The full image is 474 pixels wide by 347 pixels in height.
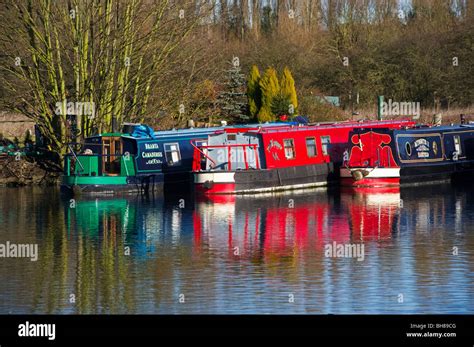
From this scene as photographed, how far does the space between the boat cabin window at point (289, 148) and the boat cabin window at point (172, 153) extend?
392 centimetres

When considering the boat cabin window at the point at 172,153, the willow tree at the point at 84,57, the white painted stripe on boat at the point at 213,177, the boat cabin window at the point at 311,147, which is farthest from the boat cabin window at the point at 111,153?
the boat cabin window at the point at 311,147

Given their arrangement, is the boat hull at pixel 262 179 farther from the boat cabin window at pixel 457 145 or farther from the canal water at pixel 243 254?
the boat cabin window at pixel 457 145

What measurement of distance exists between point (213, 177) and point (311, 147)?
203 inches

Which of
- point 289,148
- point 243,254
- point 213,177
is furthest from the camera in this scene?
point 289,148

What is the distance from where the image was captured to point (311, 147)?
40.9 meters

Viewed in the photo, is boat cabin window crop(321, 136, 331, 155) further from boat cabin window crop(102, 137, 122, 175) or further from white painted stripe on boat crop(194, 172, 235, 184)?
boat cabin window crop(102, 137, 122, 175)

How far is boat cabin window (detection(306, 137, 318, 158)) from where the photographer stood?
40747mm

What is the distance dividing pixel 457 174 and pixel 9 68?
58.4ft

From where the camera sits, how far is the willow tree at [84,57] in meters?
41.7

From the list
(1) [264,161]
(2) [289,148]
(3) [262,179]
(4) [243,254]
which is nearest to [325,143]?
(2) [289,148]

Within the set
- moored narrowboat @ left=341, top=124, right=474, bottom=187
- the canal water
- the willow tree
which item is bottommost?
the canal water

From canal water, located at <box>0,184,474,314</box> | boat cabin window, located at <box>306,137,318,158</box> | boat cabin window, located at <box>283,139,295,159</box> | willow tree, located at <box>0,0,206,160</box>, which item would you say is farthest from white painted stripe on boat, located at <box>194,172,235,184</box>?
willow tree, located at <box>0,0,206,160</box>

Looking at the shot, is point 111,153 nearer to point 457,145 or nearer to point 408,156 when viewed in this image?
point 408,156

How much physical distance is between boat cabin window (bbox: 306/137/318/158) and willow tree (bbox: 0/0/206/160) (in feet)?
23.3
